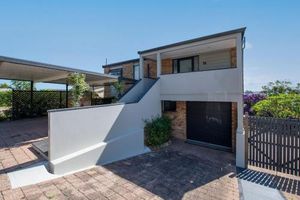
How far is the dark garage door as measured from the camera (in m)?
9.22

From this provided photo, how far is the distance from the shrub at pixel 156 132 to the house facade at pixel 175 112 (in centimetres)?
41

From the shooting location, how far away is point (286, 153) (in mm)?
6176

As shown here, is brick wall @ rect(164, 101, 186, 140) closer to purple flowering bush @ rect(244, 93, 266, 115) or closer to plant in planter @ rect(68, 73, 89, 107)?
plant in planter @ rect(68, 73, 89, 107)

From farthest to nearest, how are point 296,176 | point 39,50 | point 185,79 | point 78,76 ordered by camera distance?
point 39,50
point 185,79
point 78,76
point 296,176

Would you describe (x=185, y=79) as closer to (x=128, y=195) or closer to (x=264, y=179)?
(x=264, y=179)

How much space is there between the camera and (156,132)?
931 cm

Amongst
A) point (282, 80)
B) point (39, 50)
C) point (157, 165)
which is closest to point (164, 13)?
point (157, 165)

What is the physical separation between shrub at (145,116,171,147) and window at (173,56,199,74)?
4006mm

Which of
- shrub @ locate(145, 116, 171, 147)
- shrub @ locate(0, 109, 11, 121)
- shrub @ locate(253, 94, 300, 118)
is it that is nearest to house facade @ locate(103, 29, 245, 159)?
shrub @ locate(145, 116, 171, 147)

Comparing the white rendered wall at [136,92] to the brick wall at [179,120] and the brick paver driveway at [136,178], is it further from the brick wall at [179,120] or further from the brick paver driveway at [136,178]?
the brick paver driveway at [136,178]

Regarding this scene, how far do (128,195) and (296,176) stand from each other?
5.93 m

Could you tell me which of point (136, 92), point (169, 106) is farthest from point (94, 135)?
point (169, 106)

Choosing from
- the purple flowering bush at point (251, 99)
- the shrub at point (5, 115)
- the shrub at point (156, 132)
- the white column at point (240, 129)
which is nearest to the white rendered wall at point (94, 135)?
the shrub at point (156, 132)

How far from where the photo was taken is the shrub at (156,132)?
29.7 ft
